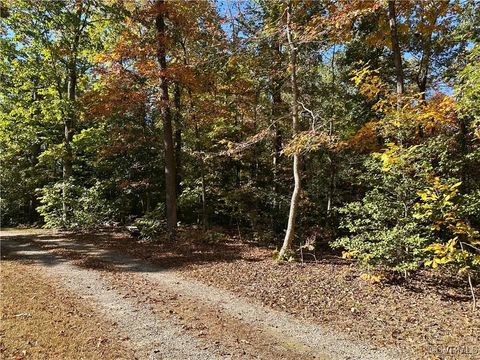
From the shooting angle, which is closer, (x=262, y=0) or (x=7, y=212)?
(x=262, y=0)

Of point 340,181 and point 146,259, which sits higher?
point 340,181

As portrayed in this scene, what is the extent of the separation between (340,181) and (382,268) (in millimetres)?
6296

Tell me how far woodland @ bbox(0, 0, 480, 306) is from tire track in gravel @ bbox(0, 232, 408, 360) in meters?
3.09

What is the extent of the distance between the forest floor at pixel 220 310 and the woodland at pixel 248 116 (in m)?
1.14

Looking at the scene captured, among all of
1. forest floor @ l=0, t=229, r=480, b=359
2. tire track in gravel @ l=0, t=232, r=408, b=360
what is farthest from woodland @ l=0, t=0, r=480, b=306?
tire track in gravel @ l=0, t=232, r=408, b=360

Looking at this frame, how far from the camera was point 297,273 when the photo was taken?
8.88 m

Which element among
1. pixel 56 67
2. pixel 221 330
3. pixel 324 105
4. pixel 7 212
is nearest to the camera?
pixel 221 330

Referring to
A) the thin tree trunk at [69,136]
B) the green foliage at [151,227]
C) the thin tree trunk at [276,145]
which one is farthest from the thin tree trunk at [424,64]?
the thin tree trunk at [69,136]

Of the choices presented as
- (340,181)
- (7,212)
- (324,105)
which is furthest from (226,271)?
(7,212)

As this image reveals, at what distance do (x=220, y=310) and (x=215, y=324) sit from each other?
68cm

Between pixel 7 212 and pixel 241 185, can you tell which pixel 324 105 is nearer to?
pixel 241 185

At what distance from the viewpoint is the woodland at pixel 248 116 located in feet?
29.6

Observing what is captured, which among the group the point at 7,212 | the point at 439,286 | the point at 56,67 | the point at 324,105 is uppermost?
the point at 56,67

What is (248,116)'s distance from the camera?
14.1 metres
